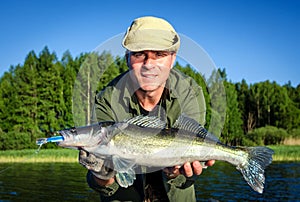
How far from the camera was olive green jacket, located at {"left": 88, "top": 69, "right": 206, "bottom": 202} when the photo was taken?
4.49m

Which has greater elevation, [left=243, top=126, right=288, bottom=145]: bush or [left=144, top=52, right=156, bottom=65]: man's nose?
[left=144, top=52, right=156, bottom=65]: man's nose

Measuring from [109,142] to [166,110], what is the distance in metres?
1.20

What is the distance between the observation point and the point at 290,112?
6031 cm

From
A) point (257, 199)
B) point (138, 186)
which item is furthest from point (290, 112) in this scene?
point (138, 186)

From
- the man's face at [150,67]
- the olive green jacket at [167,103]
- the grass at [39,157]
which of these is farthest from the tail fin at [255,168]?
the grass at [39,157]

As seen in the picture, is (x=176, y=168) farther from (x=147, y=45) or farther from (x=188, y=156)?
(x=147, y=45)

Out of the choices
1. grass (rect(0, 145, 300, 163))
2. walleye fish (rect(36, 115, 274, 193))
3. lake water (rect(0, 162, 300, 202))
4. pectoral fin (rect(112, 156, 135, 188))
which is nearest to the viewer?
walleye fish (rect(36, 115, 274, 193))

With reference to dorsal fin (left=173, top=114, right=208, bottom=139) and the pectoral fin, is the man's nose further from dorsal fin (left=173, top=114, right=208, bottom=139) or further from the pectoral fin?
the pectoral fin

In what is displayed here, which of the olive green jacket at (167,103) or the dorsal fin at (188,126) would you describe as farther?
the olive green jacket at (167,103)

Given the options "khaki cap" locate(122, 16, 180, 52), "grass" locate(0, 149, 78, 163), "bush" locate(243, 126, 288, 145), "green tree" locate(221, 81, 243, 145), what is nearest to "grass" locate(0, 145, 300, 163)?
"grass" locate(0, 149, 78, 163)

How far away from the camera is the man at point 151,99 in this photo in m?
4.10

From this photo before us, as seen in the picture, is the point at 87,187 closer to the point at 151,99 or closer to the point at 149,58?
the point at 151,99

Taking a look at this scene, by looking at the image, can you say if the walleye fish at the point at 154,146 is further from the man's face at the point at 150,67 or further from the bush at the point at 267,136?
the bush at the point at 267,136

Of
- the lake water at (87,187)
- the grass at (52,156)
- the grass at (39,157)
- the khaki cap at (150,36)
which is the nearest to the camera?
the khaki cap at (150,36)
